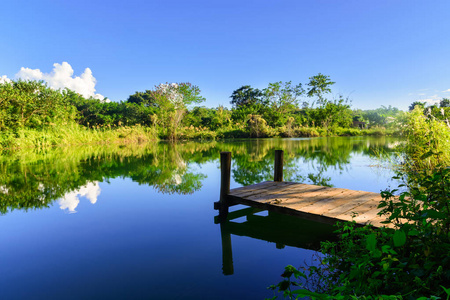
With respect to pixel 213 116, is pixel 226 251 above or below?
below

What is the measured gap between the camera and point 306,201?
3.97 metres

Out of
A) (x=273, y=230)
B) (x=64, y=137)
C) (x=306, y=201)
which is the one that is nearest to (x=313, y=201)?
(x=306, y=201)

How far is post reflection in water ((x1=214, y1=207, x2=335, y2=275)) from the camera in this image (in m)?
3.53

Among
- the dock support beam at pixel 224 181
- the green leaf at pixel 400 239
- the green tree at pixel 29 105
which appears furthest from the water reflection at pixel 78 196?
the green tree at pixel 29 105

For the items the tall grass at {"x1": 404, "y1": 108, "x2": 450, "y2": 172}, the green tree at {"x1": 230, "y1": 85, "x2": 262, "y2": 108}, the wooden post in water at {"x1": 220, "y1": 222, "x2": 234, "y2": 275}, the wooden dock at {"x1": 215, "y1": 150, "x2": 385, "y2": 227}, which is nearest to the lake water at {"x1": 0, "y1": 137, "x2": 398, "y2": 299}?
the wooden post in water at {"x1": 220, "y1": 222, "x2": 234, "y2": 275}

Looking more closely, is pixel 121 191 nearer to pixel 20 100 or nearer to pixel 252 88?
pixel 20 100

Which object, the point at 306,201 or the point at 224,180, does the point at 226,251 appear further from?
A: the point at 306,201

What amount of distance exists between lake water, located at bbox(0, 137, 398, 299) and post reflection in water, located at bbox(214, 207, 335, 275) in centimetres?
1

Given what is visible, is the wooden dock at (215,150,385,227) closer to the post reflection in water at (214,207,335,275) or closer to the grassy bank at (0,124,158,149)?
the post reflection in water at (214,207,335,275)

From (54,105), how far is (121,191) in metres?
15.9

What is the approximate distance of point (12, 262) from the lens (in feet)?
10.2

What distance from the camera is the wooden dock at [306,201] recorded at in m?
3.33

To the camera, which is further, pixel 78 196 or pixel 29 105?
pixel 29 105

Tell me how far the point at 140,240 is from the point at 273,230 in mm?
1854
